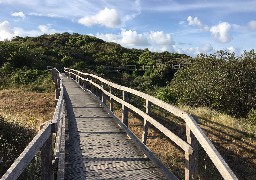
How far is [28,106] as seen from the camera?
2058cm

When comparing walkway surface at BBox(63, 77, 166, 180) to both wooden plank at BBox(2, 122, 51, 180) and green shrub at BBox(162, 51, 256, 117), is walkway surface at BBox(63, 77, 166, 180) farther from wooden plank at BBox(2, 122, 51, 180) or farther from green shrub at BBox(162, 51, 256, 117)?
green shrub at BBox(162, 51, 256, 117)

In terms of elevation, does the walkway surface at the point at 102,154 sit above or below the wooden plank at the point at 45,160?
below

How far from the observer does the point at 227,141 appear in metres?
13.7

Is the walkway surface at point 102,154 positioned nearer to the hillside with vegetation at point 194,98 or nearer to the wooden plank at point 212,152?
the wooden plank at point 212,152

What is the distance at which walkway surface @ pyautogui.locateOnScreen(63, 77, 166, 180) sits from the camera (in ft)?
22.2

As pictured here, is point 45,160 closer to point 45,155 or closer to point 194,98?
point 45,155

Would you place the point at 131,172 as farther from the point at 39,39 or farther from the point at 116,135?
the point at 39,39

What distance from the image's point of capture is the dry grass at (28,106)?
56.1 ft

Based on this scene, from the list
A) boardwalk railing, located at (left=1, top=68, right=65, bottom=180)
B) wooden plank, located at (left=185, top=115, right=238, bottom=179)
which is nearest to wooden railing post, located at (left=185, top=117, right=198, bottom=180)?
wooden plank, located at (left=185, top=115, right=238, bottom=179)

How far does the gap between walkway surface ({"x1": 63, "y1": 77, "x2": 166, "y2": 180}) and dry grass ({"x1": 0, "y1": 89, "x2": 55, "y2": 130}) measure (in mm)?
4831

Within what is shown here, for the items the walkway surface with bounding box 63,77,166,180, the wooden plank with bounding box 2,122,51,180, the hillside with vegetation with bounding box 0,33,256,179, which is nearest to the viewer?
the wooden plank with bounding box 2,122,51,180

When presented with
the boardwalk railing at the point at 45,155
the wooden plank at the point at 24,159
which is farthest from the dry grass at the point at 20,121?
the wooden plank at the point at 24,159

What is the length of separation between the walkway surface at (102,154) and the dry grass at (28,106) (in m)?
4.83

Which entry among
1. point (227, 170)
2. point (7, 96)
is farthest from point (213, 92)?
point (227, 170)
